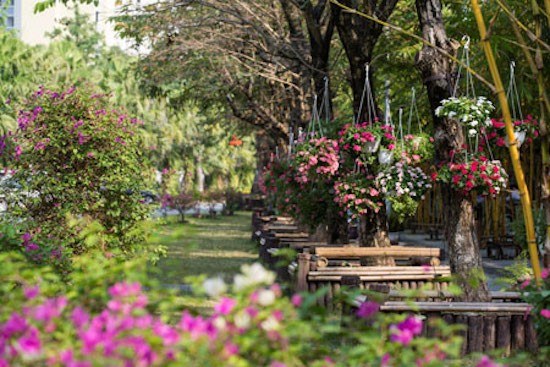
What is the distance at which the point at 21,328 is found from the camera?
3166mm

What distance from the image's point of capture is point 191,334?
305 centimetres

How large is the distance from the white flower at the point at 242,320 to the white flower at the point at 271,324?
7cm

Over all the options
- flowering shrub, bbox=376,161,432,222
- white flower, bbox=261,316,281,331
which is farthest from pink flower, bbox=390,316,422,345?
flowering shrub, bbox=376,161,432,222

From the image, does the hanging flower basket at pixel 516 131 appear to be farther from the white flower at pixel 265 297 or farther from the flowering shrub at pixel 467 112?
the white flower at pixel 265 297

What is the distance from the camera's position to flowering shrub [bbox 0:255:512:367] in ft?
9.75

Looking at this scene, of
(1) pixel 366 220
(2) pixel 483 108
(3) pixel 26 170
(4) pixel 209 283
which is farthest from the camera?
(1) pixel 366 220

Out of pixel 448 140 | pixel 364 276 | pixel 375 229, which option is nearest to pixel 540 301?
pixel 448 140

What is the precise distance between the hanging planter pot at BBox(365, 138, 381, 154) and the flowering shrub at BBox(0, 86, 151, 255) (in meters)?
2.90

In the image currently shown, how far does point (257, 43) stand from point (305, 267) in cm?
974

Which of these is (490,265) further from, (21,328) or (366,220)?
(21,328)

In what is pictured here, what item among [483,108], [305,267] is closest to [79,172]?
[305,267]

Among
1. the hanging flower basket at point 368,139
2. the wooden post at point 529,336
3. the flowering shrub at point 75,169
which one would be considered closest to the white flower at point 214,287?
the wooden post at point 529,336

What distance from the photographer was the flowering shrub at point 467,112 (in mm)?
9367

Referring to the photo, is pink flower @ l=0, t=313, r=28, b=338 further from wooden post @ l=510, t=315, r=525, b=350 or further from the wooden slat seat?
the wooden slat seat
